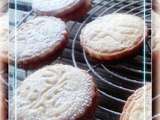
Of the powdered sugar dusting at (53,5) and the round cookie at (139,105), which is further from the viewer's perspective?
the powdered sugar dusting at (53,5)

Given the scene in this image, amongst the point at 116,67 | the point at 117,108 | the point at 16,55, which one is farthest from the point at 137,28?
the point at 16,55

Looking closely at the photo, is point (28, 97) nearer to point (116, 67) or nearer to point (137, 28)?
point (116, 67)

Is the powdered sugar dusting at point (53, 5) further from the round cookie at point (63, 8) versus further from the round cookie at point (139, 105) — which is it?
the round cookie at point (139, 105)

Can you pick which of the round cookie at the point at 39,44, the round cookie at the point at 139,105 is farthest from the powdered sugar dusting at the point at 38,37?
the round cookie at the point at 139,105

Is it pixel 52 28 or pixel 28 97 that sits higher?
pixel 52 28

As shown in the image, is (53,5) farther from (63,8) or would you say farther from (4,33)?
(4,33)

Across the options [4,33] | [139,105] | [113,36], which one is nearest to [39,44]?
[4,33]

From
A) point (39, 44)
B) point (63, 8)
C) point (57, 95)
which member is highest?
point (63, 8)
